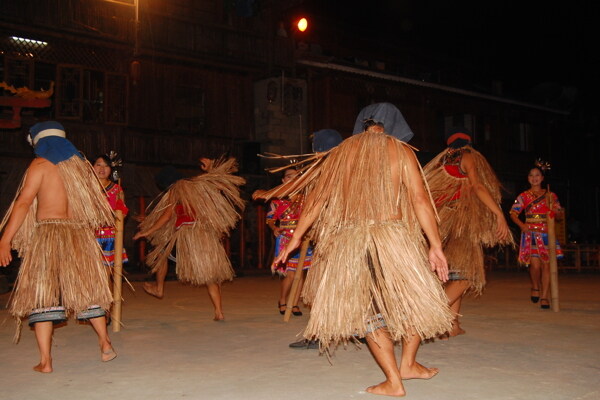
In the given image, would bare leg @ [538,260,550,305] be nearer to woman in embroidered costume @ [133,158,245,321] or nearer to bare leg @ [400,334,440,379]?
woman in embroidered costume @ [133,158,245,321]

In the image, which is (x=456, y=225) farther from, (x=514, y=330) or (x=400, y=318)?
(x=400, y=318)

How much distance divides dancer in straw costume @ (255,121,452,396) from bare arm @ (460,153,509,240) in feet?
6.55

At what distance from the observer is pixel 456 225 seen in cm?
597

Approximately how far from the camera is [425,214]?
3.90 m

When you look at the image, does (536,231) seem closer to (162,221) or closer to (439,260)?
(162,221)

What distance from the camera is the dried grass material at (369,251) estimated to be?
3756 mm

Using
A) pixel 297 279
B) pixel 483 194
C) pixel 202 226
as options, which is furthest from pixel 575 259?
pixel 202 226

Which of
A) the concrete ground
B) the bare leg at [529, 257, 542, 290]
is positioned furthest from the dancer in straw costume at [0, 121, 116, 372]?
the bare leg at [529, 257, 542, 290]

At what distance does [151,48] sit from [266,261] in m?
6.73

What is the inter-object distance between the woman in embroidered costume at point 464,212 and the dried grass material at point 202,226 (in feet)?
7.61

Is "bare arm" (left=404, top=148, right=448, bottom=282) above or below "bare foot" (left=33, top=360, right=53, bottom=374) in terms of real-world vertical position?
above

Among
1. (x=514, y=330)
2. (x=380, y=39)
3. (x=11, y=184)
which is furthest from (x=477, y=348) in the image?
(x=380, y=39)

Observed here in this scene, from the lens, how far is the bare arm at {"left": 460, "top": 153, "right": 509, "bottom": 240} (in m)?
5.85

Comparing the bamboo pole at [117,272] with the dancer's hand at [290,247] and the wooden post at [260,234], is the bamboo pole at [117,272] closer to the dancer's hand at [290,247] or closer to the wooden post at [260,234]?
the dancer's hand at [290,247]
